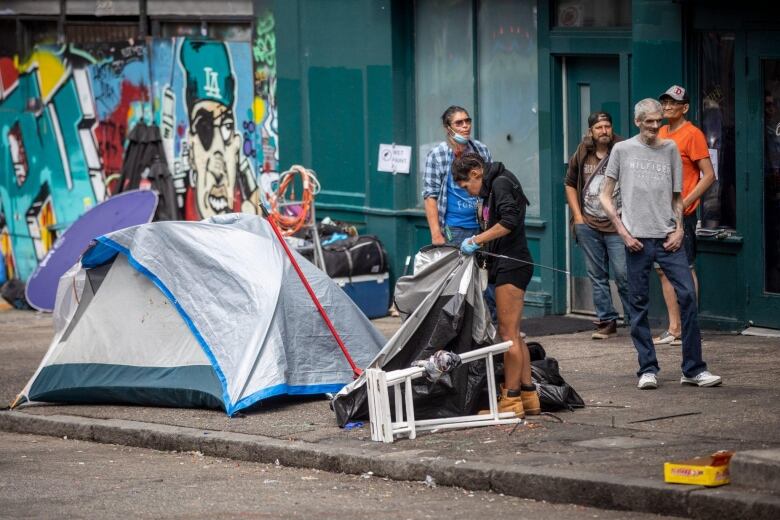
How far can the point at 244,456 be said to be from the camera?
918 cm

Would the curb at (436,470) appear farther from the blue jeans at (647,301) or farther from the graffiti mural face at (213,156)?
the graffiti mural face at (213,156)

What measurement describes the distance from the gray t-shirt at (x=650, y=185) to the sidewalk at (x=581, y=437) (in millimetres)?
1087

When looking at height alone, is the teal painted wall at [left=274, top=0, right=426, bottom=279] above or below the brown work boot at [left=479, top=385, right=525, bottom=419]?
above

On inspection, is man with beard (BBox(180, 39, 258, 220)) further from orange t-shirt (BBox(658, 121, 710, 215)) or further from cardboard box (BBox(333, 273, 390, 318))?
orange t-shirt (BBox(658, 121, 710, 215))

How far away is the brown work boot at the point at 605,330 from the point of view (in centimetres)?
1235

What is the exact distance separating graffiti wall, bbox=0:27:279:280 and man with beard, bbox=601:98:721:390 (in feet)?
25.1

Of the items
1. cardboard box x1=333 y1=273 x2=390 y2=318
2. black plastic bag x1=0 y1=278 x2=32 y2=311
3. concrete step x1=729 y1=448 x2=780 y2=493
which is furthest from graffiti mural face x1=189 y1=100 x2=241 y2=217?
concrete step x1=729 y1=448 x2=780 y2=493

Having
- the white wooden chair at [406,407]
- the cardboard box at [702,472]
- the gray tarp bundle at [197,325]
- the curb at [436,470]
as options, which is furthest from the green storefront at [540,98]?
the cardboard box at [702,472]

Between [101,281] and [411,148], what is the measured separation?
499cm

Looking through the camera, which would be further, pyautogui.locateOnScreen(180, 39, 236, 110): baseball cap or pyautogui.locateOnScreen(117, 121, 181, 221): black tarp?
pyautogui.locateOnScreen(117, 121, 181, 221): black tarp

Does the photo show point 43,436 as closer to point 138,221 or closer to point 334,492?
point 334,492

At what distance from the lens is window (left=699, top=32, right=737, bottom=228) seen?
1195 cm

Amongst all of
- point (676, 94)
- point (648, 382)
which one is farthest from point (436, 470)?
point (676, 94)

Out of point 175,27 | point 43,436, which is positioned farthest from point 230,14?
point 43,436
